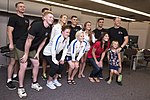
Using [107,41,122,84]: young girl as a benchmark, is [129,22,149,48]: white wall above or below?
above

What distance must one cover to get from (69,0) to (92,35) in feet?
14.1

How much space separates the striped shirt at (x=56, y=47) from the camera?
2980 millimetres

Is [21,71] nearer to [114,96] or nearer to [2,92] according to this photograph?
[2,92]

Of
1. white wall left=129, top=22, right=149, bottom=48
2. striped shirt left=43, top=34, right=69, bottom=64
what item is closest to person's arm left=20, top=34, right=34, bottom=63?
striped shirt left=43, top=34, right=69, bottom=64

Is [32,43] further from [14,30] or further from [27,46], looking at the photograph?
[14,30]

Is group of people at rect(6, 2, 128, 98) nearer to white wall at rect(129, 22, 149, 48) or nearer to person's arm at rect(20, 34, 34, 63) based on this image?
person's arm at rect(20, 34, 34, 63)

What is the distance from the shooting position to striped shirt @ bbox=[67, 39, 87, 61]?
3365 mm

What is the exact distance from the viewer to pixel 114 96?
3.05m

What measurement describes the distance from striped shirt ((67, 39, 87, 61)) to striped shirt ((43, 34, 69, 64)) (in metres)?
0.18

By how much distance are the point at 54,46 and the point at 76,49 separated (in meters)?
0.59

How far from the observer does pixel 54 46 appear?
2971 millimetres

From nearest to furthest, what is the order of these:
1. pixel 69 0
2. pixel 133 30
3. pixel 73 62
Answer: pixel 73 62 < pixel 69 0 < pixel 133 30

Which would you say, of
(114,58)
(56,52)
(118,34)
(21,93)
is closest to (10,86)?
(21,93)

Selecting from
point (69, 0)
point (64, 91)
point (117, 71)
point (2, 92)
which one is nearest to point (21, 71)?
point (2, 92)
